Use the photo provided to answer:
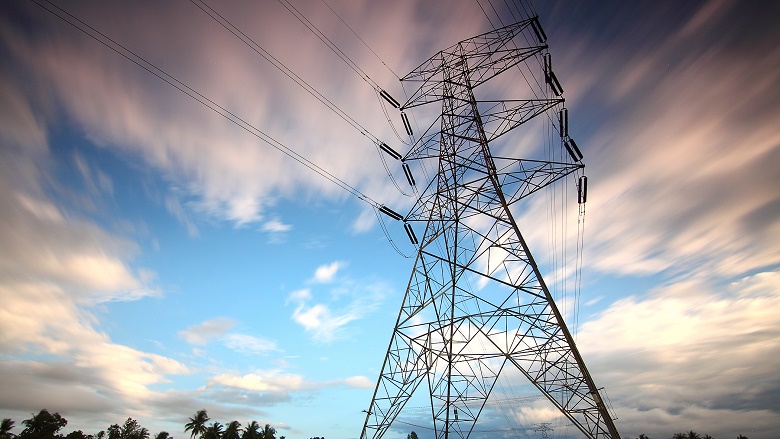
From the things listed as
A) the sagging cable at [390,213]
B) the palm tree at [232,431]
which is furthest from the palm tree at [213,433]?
the sagging cable at [390,213]

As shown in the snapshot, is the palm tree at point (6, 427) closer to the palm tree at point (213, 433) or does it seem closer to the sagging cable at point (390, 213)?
the palm tree at point (213, 433)

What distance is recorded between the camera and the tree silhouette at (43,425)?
4588 cm

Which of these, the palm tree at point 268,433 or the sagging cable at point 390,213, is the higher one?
the sagging cable at point 390,213

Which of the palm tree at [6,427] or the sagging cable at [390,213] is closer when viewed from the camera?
the sagging cable at [390,213]

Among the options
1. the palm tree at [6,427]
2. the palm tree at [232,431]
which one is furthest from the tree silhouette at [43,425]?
the palm tree at [232,431]

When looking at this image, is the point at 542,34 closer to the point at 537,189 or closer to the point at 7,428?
the point at 537,189

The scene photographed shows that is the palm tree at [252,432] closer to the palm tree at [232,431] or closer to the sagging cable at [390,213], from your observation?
the palm tree at [232,431]

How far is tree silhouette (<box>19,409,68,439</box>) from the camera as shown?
45875 millimetres

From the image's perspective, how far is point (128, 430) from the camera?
175 feet

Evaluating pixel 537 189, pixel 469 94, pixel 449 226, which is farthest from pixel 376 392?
pixel 469 94

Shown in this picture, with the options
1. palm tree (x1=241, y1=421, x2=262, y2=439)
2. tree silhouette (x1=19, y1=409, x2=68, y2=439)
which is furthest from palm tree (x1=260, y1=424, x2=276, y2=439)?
tree silhouette (x1=19, y1=409, x2=68, y2=439)

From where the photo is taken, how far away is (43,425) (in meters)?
48.3

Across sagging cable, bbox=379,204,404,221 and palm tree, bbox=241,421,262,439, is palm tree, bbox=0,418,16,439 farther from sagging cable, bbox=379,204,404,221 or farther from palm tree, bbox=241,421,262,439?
sagging cable, bbox=379,204,404,221

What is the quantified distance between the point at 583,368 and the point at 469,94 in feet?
47.0
